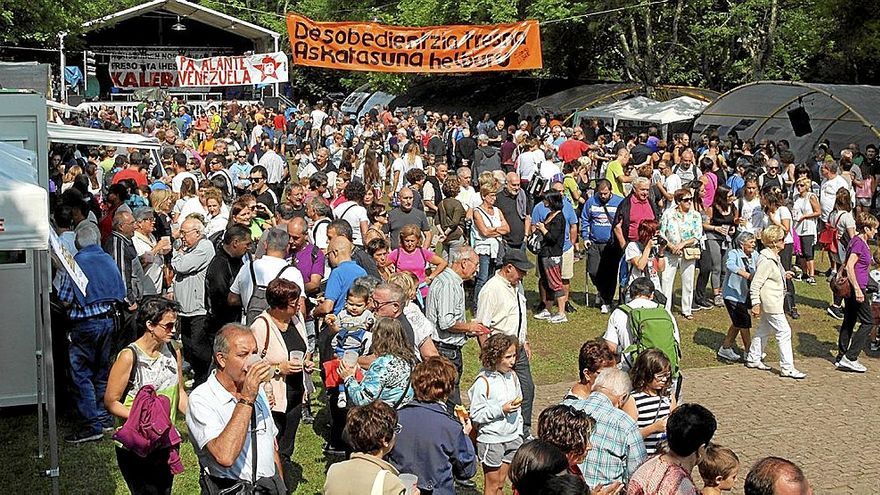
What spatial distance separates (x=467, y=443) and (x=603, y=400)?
0.76 m

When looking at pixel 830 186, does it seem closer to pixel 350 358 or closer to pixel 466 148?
pixel 350 358

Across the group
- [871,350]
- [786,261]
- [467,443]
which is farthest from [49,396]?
[786,261]

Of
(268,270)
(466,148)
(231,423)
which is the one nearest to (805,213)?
(268,270)

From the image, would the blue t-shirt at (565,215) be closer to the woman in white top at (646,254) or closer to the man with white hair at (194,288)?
the woman in white top at (646,254)

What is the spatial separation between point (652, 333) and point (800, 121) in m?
18.1

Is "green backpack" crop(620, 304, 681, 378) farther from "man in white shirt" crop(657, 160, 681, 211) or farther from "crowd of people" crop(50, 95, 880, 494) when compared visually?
Result: "man in white shirt" crop(657, 160, 681, 211)

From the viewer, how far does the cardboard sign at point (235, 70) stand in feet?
125

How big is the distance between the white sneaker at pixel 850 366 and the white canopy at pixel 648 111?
17.0 meters

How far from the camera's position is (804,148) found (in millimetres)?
24141

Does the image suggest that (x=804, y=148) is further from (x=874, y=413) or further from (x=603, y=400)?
(x=603, y=400)

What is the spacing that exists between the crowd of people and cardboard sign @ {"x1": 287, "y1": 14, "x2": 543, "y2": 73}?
6.62 m

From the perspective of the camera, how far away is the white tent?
27094mm

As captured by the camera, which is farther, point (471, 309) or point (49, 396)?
point (471, 309)

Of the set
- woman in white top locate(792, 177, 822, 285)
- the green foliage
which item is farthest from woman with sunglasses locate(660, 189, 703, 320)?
the green foliage
